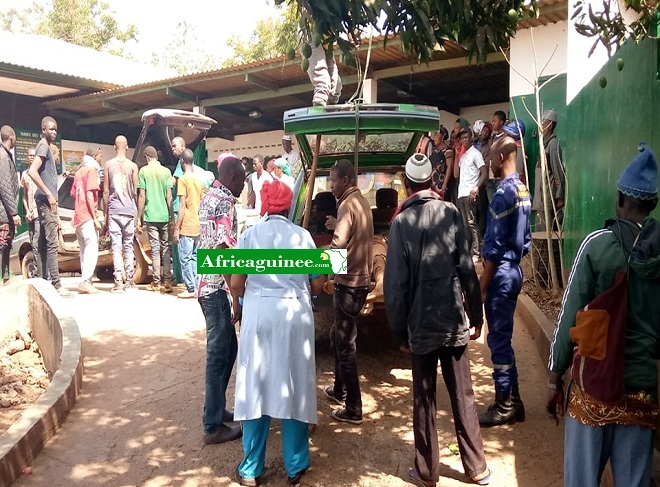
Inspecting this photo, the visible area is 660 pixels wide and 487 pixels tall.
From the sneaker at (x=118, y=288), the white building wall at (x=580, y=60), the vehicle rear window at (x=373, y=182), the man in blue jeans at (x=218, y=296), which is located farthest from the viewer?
the sneaker at (x=118, y=288)

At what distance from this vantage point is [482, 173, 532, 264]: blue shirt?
13.2 ft

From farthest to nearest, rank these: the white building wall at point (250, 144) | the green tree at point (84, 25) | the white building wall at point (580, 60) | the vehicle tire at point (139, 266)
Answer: the green tree at point (84, 25)
the white building wall at point (250, 144)
the vehicle tire at point (139, 266)
the white building wall at point (580, 60)

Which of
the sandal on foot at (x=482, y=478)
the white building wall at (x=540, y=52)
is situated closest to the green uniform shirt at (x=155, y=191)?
the white building wall at (x=540, y=52)

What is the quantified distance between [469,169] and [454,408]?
639 cm

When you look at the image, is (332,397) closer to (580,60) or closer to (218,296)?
(218,296)

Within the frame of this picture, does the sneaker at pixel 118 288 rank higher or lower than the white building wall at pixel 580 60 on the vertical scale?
lower

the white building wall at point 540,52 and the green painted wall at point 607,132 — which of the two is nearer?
the green painted wall at point 607,132

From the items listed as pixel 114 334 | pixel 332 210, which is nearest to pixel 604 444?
pixel 332 210

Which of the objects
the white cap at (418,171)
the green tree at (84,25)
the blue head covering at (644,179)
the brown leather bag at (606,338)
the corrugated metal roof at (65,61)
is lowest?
the brown leather bag at (606,338)

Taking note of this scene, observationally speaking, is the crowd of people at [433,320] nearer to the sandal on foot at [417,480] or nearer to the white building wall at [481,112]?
the sandal on foot at [417,480]

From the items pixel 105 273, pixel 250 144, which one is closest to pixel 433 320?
pixel 105 273

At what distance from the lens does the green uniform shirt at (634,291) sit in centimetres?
235

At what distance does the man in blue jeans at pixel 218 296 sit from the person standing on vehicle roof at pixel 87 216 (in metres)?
5.04

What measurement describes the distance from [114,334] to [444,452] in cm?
424
